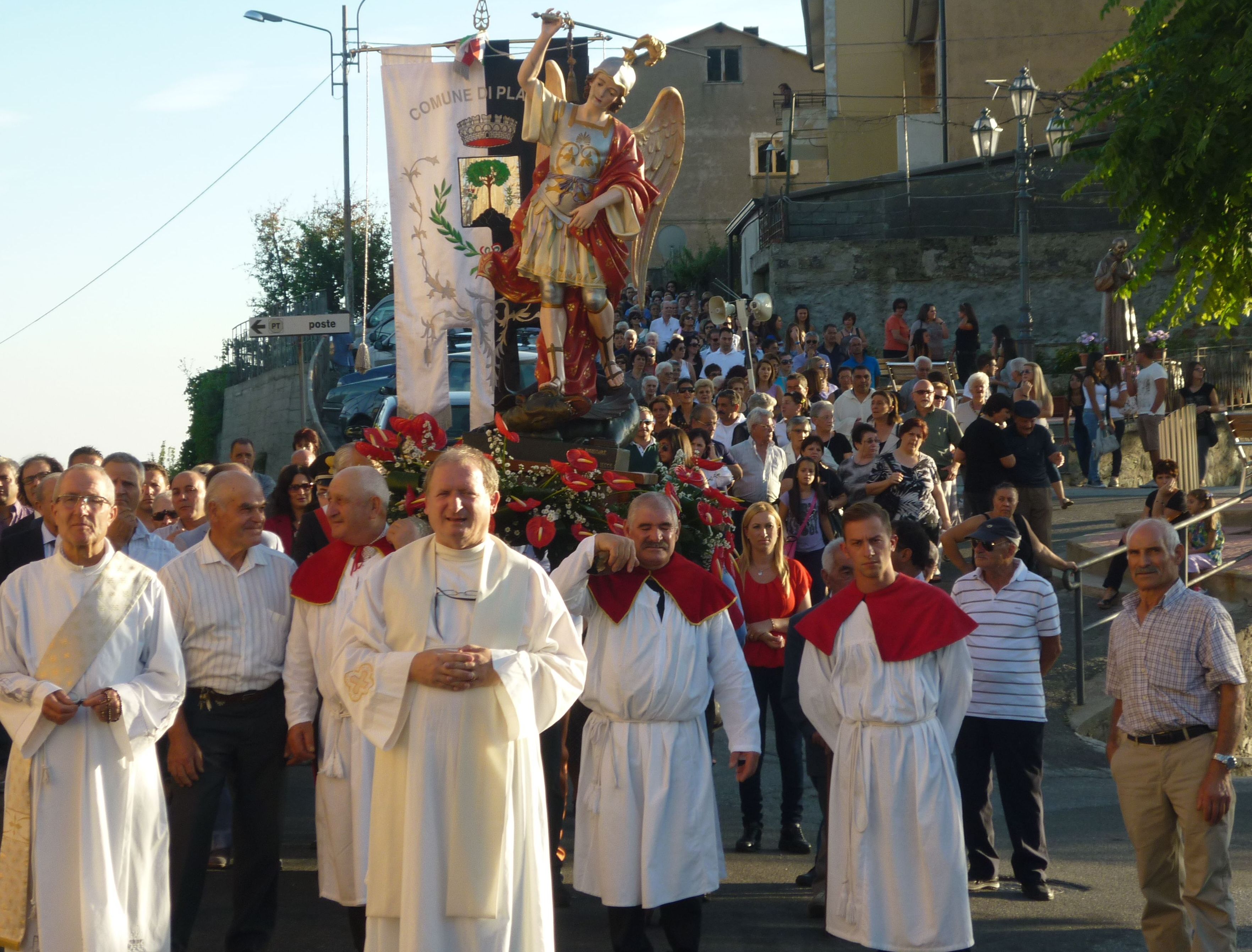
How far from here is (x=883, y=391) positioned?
12.5 metres

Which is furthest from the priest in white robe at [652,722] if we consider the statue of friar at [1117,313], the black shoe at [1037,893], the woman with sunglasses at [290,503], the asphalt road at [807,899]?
the statue of friar at [1117,313]

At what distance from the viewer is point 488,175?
11.3m

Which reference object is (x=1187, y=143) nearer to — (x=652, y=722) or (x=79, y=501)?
(x=652, y=722)

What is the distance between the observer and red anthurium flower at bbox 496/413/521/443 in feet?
26.7

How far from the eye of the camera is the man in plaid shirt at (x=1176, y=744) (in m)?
5.89

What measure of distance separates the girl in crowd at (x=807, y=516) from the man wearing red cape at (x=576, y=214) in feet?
7.35

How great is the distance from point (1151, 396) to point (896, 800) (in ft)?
40.9

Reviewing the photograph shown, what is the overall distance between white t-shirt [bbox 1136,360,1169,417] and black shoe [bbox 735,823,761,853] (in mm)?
10670

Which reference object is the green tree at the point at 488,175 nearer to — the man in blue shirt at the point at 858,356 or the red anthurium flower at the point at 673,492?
the red anthurium flower at the point at 673,492

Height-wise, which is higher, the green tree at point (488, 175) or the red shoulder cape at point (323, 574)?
the green tree at point (488, 175)

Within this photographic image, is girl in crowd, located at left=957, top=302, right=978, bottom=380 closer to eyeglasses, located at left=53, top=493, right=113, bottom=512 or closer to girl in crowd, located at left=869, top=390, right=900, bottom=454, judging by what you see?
girl in crowd, located at left=869, top=390, right=900, bottom=454

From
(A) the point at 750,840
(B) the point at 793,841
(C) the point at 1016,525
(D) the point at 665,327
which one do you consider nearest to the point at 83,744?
(A) the point at 750,840

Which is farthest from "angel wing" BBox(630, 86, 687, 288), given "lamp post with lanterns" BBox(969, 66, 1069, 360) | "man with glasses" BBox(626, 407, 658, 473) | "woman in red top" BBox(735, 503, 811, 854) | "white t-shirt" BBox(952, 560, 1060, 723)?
"lamp post with lanterns" BBox(969, 66, 1069, 360)

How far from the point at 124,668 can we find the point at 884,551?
293 cm
